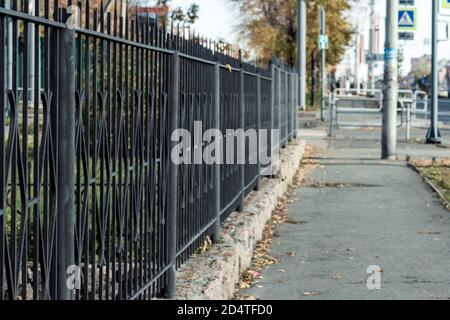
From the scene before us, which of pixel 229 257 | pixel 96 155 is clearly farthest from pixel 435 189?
pixel 96 155

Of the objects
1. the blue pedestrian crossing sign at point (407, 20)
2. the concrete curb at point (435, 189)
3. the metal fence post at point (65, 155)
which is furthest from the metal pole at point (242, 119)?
the blue pedestrian crossing sign at point (407, 20)

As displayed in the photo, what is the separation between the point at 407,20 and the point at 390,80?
2230 millimetres

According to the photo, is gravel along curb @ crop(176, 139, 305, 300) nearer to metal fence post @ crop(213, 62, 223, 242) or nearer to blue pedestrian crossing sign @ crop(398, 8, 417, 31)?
metal fence post @ crop(213, 62, 223, 242)

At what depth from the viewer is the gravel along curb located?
22.5 feet

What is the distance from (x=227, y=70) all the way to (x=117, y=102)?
446cm

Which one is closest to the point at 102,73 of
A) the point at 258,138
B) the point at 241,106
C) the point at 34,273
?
the point at 34,273

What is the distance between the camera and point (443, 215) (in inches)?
497

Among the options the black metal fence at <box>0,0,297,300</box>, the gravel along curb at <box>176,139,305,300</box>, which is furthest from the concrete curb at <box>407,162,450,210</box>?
the black metal fence at <box>0,0,297,300</box>

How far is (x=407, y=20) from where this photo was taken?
21812 mm

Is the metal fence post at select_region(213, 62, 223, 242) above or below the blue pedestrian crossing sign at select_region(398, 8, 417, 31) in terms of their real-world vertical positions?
below

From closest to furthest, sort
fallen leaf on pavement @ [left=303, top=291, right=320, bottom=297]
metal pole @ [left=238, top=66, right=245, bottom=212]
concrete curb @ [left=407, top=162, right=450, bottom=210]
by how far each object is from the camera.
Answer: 1. fallen leaf on pavement @ [left=303, top=291, right=320, bottom=297]
2. metal pole @ [left=238, top=66, right=245, bottom=212]
3. concrete curb @ [left=407, top=162, right=450, bottom=210]

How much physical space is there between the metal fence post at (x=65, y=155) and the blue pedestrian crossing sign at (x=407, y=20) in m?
17.8

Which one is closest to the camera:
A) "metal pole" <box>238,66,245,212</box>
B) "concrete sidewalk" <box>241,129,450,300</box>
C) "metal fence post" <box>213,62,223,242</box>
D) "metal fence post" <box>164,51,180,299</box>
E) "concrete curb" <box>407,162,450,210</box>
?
"metal fence post" <box>164,51,180,299</box>

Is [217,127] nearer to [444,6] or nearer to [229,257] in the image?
[229,257]
